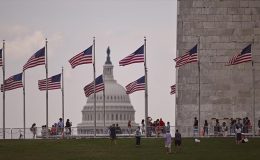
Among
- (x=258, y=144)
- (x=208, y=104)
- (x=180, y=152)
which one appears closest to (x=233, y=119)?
(x=208, y=104)

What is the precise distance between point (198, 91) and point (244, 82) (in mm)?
3815

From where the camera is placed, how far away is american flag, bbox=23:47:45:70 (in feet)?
292

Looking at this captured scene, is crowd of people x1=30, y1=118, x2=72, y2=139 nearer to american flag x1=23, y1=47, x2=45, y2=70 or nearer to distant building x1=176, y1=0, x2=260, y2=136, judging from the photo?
american flag x1=23, y1=47, x2=45, y2=70

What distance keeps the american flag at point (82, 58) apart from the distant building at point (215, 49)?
32.0 feet

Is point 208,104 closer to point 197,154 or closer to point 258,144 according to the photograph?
point 258,144

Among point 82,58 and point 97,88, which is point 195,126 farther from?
point 82,58

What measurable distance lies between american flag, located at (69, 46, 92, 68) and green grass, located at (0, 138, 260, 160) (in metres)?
6.89

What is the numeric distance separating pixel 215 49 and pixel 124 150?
2539 cm

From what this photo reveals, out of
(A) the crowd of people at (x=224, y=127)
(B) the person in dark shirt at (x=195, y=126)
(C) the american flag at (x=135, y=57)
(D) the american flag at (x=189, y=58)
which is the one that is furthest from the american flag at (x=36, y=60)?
(A) the crowd of people at (x=224, y=127)

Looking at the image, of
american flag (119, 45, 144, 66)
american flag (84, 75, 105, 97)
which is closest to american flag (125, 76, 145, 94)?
american flag (119, 45, 144, 66)

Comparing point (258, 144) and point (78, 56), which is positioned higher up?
point (78, 56)

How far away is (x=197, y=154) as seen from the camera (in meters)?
68.6

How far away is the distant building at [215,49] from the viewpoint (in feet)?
313

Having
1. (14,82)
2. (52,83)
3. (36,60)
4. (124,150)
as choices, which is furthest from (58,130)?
(124,150)
